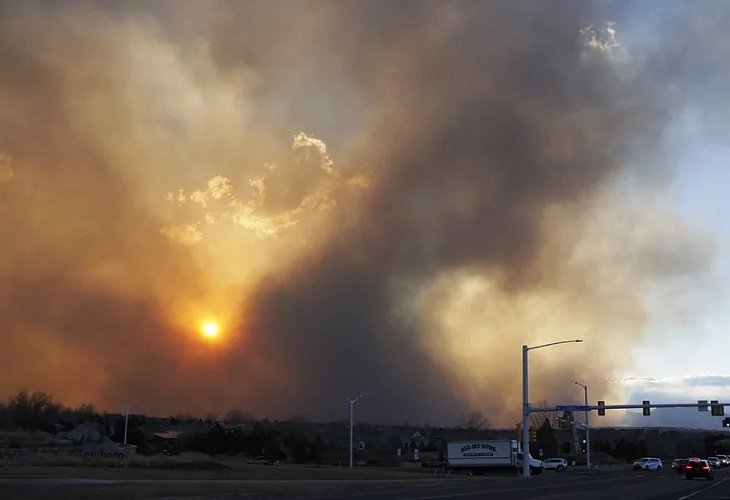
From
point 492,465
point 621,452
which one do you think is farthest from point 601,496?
point 621,452

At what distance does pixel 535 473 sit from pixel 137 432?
275ft

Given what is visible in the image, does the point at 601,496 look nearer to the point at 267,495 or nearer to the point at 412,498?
the point at 412,498

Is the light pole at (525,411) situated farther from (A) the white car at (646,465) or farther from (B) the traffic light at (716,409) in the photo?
(A) the white car at (646,465)

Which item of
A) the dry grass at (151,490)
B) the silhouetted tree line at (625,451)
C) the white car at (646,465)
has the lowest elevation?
the silhouetted tree line at (625,451)

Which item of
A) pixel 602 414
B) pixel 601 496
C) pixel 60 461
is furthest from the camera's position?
pixel 602 414

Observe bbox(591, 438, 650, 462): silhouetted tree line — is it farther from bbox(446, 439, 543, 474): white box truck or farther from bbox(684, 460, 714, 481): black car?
bbox(684, 460, 714, 481): black car

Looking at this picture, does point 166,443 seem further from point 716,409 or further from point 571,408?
point 716,409

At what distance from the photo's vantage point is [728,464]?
15938 centimetres

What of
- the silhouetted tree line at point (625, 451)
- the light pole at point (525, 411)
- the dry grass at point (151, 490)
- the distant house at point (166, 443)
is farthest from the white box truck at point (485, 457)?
the silhouetted tree line at point (625, 451)

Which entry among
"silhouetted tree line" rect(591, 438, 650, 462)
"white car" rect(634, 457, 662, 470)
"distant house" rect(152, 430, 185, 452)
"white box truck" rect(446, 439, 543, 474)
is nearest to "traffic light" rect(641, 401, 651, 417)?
"white box truck" rect(446, 439, 543, 474)

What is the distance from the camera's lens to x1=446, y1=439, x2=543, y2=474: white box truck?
292 feet

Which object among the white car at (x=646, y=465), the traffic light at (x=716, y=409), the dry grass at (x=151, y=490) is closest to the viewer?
the dry grass at (x=151, y=490)

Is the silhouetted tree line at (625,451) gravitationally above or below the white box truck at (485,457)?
below

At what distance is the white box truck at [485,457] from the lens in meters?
88.9
